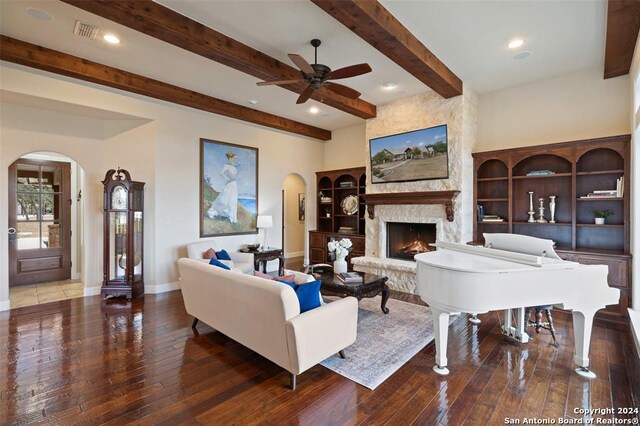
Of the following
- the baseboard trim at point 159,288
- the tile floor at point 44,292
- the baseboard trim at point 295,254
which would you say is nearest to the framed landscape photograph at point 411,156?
the baseboard trim at point 295,254

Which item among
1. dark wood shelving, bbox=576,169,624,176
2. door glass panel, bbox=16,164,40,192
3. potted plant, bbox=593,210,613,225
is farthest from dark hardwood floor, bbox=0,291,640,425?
door glass panel, bbox=16,164,40,192

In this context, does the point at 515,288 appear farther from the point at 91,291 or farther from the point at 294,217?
the point at 294,217

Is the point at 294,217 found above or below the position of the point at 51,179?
below

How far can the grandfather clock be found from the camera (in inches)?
191

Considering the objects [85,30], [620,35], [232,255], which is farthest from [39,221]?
[620,35]

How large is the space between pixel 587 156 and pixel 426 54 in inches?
115

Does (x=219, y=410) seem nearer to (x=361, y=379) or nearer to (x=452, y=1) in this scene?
(x=361, y=379)

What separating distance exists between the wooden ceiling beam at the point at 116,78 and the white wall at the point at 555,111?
14.0ft

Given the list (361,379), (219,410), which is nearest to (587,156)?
(361,379)

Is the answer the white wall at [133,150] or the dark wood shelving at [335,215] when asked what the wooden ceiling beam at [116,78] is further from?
the dark wood shelving at [335,215]

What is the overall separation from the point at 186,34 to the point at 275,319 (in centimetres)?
303

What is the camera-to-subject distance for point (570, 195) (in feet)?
15.1

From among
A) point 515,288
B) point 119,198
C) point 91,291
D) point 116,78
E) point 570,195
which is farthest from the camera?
point 91,291

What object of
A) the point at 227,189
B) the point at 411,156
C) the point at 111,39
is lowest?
the point at 227,189
